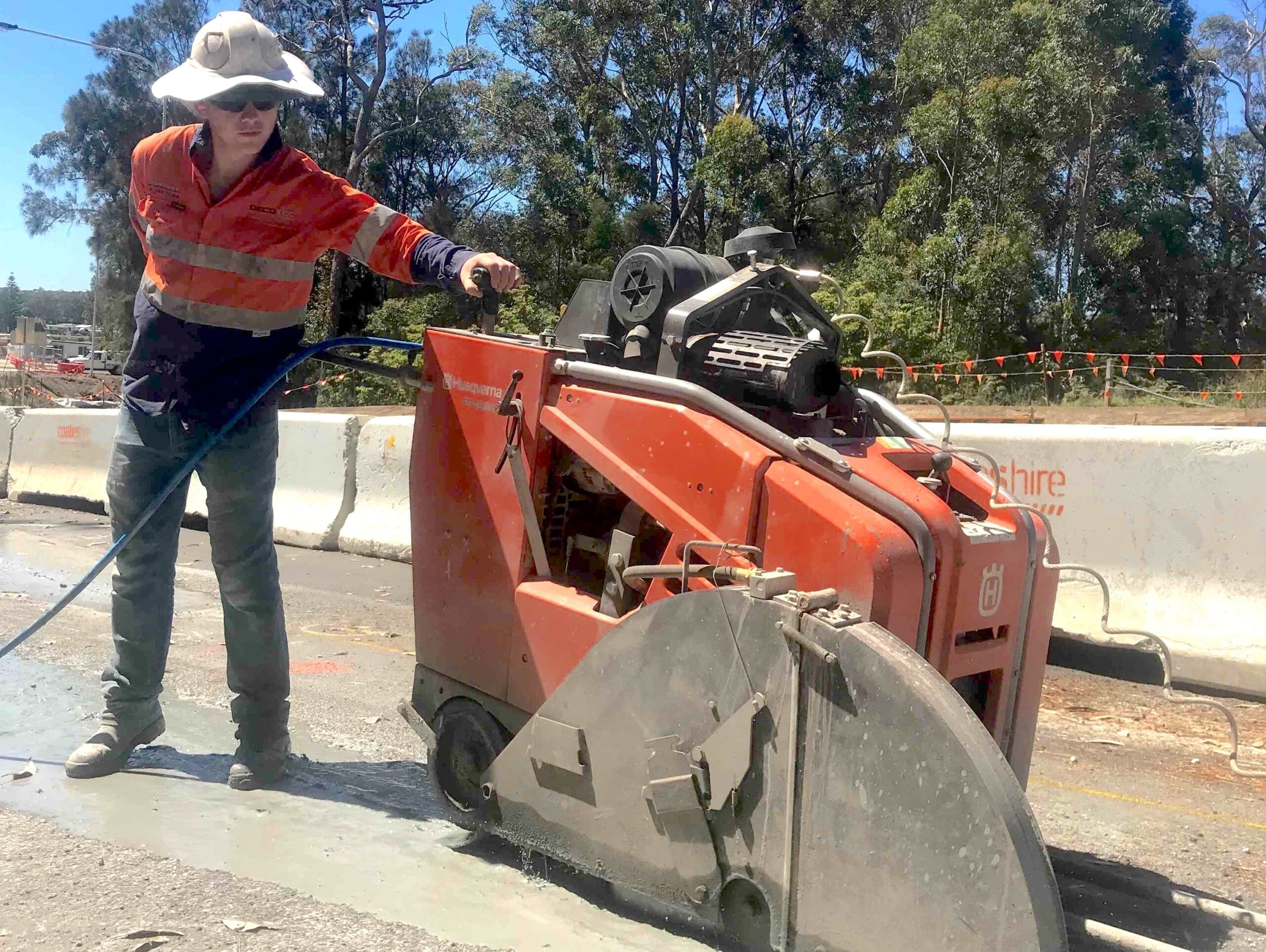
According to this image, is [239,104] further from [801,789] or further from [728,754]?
[801,789]

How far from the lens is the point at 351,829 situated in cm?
328

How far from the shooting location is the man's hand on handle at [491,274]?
10.6 feet

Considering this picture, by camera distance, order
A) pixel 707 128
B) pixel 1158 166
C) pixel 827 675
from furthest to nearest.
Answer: pixel 707 128
pixel 1158 166
pixel 827 675

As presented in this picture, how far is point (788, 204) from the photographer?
111 ft

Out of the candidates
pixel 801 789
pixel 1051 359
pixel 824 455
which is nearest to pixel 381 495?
pixel 824 455

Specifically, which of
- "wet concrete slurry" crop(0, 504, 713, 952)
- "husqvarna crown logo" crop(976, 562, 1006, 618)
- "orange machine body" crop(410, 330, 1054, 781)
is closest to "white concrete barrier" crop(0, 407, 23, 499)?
"wet concrete slurry" crop(0, 504, 713, 952)

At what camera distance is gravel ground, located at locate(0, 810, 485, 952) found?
2.53m

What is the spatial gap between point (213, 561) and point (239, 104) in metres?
1.44

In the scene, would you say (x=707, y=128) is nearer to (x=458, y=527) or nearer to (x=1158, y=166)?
(x=1158, y=166)

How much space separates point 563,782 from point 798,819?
69 cm

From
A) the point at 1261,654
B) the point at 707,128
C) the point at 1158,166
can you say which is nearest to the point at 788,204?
the point at 707,128

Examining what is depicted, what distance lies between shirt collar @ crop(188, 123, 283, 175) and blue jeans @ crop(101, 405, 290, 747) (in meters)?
0.76

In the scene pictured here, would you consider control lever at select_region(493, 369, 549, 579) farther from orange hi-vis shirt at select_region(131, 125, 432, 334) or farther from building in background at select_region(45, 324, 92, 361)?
building in background at select_region(45, 324, 92, 361)

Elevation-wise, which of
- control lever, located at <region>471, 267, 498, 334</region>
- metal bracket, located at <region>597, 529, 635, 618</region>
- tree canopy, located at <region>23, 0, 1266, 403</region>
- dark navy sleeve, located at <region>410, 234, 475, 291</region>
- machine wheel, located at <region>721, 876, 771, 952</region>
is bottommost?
machine wheel, located at <region>721, 876, 771, 952</region>
